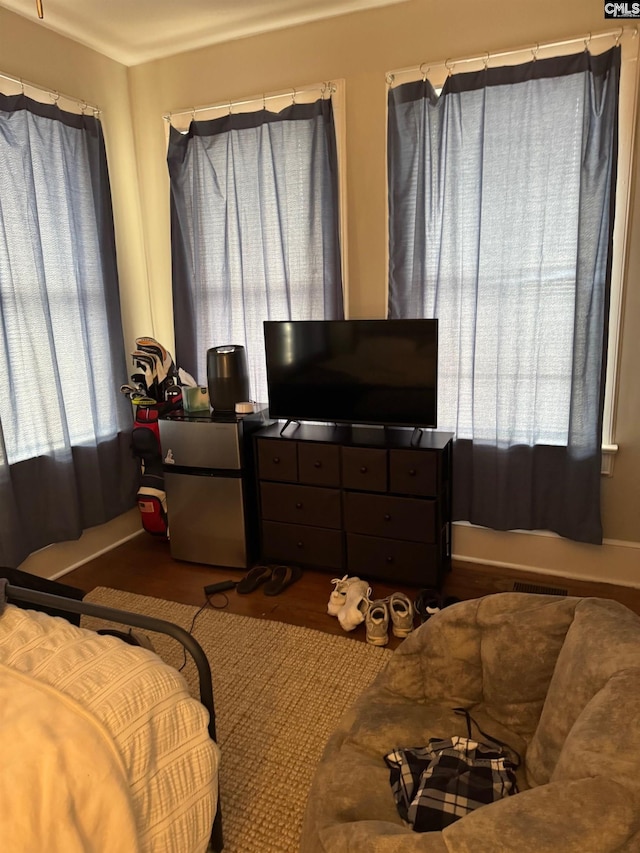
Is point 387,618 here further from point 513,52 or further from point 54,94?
point 54,94

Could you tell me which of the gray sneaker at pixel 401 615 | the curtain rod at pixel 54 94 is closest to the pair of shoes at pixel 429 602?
the gray sneaker at pixel 401 615

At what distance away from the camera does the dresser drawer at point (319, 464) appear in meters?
3.05

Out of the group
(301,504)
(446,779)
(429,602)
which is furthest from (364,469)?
(446,779)

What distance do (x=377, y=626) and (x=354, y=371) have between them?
1.26m

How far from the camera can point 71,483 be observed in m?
3.23

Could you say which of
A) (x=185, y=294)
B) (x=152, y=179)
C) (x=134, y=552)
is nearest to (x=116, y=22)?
(x=152, y=179)

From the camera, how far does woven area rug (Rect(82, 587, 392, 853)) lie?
1.79 metres

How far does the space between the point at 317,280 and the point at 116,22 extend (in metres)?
1.70

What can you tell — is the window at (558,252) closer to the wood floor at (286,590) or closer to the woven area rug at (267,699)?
the wood floor at (286,590)

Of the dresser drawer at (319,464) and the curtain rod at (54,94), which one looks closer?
the curtain rod at (54,94)

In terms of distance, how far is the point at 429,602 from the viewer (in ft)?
9.08

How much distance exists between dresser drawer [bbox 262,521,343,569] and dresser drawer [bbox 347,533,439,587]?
9cm

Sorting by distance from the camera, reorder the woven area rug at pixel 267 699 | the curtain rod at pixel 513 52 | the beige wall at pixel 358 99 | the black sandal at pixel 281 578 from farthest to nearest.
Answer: the black sandal at pixel 281 578 → the beige wall at pixel 358 99 → the curtain rod at pixel 513 52 → the woven area rug at pixel 267 699

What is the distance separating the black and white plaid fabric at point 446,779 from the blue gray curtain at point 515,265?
5.68 feet
